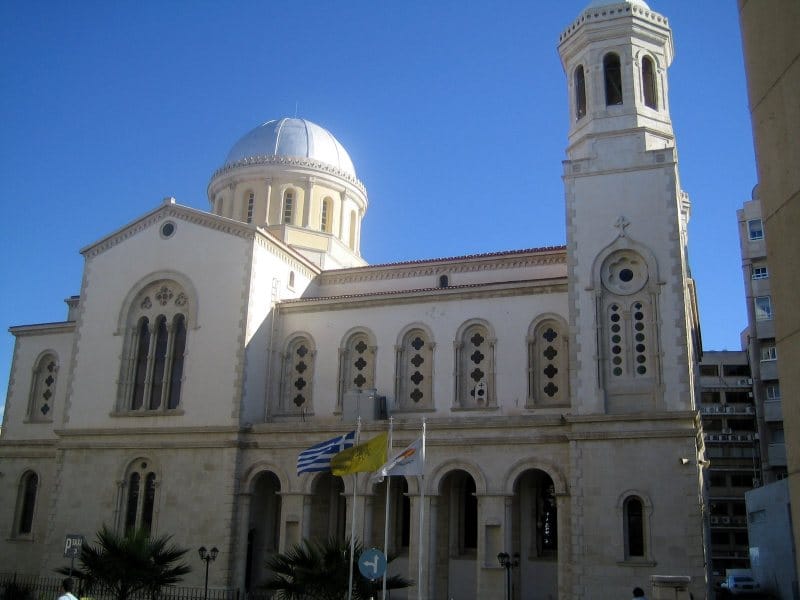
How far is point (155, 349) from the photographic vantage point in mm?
32500

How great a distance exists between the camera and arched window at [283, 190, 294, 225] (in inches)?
1558

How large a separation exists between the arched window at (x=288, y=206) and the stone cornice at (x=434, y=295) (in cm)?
800

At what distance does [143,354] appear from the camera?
32.9 meters

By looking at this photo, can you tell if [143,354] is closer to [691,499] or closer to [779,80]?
[691,499]

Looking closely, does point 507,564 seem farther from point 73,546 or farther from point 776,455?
point 776,455

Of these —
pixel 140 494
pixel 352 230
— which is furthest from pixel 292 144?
pixel 140 494

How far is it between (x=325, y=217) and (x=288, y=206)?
1.91 m

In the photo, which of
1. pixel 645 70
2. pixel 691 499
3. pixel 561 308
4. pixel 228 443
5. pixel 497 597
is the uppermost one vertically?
pixel 645 70

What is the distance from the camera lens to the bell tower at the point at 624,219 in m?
25.1

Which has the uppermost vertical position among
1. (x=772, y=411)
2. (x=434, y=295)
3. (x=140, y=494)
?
(x=434, y=295)

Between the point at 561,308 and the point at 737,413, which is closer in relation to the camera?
the point at 561,308

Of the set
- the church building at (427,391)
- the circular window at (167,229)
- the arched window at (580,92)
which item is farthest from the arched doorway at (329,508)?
the arched window at (580,92)

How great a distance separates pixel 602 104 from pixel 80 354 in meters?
22.3

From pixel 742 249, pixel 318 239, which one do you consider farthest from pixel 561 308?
pixel 742 249
